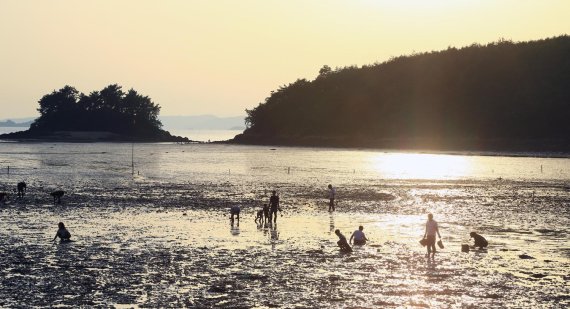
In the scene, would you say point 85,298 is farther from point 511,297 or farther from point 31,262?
point 511,297

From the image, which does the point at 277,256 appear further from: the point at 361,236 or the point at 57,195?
the point at 57,195

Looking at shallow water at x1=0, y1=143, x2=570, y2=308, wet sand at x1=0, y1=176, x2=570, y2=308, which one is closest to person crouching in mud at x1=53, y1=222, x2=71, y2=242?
wet sand at x1=0, y1=176, x2=570, y2=308

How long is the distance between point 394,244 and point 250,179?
4570 centimetres

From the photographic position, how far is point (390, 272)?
27484mm

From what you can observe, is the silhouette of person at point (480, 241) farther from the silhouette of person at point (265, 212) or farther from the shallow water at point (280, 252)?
the silhouette of person at point (265, 212)

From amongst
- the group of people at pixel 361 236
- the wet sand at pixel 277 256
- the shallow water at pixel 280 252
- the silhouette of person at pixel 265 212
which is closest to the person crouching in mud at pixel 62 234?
the group of people at pixel 361 236

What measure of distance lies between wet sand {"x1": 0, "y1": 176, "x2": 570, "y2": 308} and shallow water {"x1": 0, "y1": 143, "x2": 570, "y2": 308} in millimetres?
71

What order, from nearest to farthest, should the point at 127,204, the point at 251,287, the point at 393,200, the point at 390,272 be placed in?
the point at 251,287
the point at 390,272
the point at 127,204
the point at 393,200

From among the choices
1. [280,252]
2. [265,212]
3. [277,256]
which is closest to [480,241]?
[280,252]

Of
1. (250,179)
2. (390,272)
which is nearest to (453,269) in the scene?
(390,272)

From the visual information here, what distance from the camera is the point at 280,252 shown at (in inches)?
1246

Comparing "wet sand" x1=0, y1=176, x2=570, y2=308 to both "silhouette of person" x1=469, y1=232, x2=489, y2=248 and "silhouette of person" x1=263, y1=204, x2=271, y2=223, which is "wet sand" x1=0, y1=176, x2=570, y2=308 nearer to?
"silhouette of person" x1=469, y1=232, x2=489, y2=248

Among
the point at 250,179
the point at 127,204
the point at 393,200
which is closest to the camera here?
the point at 127,204

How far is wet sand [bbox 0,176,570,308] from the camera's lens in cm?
2369
